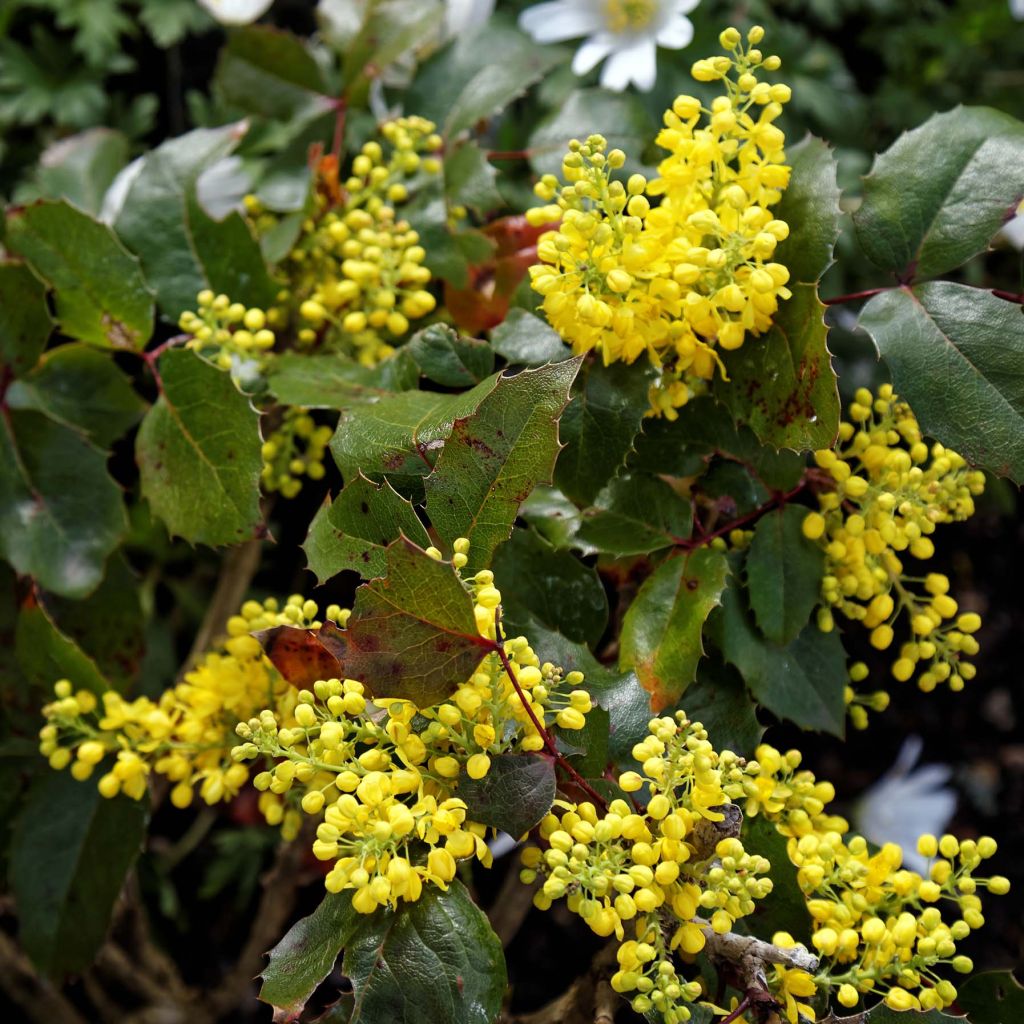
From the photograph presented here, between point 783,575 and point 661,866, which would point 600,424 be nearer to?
point 783,575

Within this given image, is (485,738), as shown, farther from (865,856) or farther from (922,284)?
(922,284)

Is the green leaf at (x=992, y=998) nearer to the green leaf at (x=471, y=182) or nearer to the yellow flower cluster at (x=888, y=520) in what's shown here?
the yellow flower cluster at (x=888, y=520)

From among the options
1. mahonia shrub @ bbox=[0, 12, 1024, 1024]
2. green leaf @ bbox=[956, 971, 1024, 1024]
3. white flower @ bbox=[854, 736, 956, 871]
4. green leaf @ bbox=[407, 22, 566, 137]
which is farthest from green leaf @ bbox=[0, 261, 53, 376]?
white flower @ bbox=[854, 736, 956, 871]

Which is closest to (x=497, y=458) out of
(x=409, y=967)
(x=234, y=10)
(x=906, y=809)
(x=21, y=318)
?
(x=409, y=967)

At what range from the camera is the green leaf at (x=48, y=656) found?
0.83m

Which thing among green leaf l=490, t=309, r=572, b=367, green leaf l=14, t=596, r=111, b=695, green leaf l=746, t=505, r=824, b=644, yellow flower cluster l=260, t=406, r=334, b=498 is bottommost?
green leaf l=14, t=596, r=111, b=695

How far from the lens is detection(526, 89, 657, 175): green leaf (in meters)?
0.97

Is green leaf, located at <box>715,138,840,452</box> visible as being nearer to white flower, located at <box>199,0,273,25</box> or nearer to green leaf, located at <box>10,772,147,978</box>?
green leaf, located at <box>10,772,147,978</box>

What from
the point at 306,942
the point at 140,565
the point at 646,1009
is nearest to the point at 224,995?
the point at 140,565

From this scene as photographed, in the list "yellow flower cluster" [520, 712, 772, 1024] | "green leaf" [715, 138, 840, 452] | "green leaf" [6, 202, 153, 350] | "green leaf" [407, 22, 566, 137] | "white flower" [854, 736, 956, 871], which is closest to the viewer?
"yellow flower cluster" [520, 712, 772, 1024]

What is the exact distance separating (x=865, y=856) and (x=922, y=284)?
40 cm

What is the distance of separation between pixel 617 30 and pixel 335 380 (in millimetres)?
572

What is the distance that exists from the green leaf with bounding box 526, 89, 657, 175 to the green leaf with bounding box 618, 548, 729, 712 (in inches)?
16.9

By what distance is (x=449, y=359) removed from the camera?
0.78 m
